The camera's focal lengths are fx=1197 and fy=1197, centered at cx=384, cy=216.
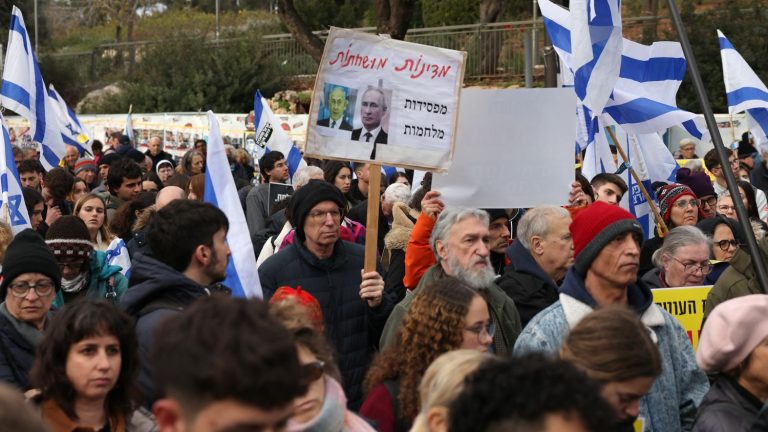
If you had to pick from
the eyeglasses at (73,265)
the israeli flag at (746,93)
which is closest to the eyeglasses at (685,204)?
the israeli flag at (746,93)

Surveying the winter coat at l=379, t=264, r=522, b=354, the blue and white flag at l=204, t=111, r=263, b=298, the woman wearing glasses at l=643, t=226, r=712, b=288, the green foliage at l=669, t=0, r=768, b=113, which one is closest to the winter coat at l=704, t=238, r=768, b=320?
the woman wearing glasses at l=643, t=226, r=712, b=288

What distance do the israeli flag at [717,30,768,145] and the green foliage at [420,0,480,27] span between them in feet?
86.0

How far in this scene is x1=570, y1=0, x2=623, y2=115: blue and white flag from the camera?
7.60 m

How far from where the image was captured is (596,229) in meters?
4.93

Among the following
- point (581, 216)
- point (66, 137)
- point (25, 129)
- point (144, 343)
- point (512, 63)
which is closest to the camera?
point (144, 343)

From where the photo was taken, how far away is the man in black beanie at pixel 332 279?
588cm

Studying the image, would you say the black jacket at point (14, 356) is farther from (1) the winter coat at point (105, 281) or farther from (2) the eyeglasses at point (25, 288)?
(1) the winter coat at point (105, 281)

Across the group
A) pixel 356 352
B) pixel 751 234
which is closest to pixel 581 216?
pixel 751 234

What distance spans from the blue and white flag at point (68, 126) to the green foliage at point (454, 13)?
72.9 ft

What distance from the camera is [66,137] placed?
1475 cm

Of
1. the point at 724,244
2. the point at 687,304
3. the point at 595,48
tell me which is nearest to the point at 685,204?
the point at 724,244

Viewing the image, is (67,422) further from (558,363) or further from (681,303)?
(681,303)

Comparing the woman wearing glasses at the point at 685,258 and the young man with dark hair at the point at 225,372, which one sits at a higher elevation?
the young man with dark hair at the point at 225,372

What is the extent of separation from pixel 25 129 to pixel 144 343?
76.6 feet
